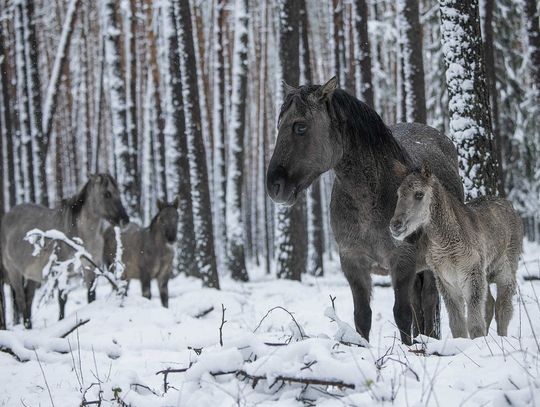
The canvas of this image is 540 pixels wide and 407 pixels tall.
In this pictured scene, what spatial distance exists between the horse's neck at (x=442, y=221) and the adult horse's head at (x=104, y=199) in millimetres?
6411

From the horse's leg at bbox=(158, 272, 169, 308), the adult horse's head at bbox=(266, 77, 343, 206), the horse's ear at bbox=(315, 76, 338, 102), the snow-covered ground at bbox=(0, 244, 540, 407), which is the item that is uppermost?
the horse's ear at bbox=(315, 76, 338, 102)

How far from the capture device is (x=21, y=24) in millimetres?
20844

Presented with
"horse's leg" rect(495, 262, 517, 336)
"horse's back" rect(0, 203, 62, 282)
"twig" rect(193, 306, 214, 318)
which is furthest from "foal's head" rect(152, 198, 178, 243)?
"horse's leg" rect(495, 262, 517, 336)

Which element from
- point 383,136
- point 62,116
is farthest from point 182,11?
point 62,116

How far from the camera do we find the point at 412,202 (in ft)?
16.0

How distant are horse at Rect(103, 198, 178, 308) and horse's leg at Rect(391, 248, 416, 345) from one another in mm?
7148

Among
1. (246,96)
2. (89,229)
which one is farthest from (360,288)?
(246,96)

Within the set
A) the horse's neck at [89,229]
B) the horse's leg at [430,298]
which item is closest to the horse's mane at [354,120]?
the horse's leg at [430,298]

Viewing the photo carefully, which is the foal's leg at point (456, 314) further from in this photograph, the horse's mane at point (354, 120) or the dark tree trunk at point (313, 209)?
the dark tree trunk at point (313, 209)

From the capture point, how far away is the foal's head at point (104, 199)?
10.3 metres

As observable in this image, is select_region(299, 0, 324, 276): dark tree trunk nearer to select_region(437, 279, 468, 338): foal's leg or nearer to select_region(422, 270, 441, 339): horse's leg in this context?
select_region(422, 270, 441, 339): horse's leg

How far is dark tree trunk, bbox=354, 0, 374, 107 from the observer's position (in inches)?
560

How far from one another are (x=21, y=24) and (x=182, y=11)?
419 inches

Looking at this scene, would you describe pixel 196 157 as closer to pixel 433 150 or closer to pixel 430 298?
pixel 433 150
